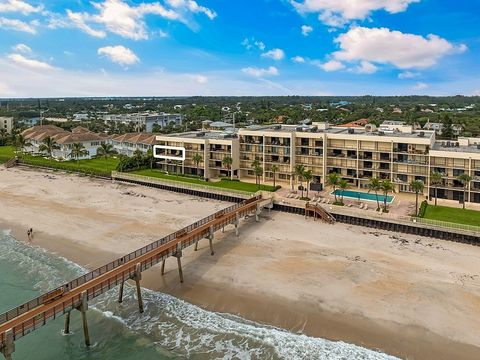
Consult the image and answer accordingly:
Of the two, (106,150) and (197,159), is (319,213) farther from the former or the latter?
(106,150)

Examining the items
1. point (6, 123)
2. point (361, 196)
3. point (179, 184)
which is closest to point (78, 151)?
point (179, 184)

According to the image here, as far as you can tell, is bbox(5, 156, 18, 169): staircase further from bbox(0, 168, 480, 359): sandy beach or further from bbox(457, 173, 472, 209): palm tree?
bbox(457, 173, 472, 209): palm tree

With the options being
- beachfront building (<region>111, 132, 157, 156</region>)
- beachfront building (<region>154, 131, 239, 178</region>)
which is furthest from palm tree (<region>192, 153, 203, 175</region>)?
beachfront building (<region>111, 132, 157, 156</region>)

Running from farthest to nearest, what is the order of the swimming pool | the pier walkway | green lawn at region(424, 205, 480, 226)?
the swimming pool, green lawn at region(424, 205, 480, 226), the pier walkway

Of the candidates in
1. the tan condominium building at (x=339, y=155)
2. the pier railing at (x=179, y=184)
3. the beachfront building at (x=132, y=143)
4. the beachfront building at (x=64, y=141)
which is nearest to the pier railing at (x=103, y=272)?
the pier railing at (x=179, y=184)

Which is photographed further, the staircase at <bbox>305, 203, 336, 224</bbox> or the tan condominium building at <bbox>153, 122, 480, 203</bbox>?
the tan condominium building at <bbox>153, 122, 480, 203</bbox>
